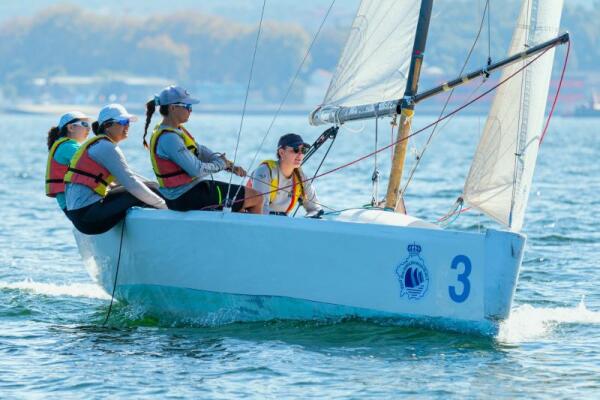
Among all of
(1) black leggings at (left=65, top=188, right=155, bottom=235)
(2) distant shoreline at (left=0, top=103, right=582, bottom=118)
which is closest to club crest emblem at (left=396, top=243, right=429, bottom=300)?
(1) black leggings at (left=65, top=188, right=155, bottom=235)

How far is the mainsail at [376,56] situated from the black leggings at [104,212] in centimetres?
133

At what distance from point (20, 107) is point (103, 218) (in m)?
112

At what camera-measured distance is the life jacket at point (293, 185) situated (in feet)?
25.4

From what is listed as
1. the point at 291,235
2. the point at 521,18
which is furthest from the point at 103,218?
the point at 521,18

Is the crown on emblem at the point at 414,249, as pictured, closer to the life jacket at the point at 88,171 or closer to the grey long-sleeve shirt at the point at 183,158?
the grey long-sleeve shirt at the point at 183,158

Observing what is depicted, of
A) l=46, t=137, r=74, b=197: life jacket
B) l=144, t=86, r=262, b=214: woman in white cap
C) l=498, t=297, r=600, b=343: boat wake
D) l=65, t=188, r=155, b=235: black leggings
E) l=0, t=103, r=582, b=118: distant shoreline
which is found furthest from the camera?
l=0, t=103, r=582, b=118: distant shoreline

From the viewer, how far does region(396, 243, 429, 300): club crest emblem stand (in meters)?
6.96

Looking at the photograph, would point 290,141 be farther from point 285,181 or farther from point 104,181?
point 104,181

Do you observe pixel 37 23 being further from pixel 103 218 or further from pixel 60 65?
pixel 103 218

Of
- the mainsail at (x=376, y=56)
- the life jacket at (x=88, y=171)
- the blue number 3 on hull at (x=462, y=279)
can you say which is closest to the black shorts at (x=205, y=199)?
the life jacket at (x=88, y=171)

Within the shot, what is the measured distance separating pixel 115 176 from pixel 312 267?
1311mm

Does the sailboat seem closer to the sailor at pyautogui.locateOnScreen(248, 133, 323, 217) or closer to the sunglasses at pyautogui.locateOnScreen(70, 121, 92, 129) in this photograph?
the sailor at pyautogui.locateOnScreen(248, 133, 323, 217)

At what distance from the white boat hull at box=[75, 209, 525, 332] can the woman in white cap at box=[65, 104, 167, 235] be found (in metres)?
0.11

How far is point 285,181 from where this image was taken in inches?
310
